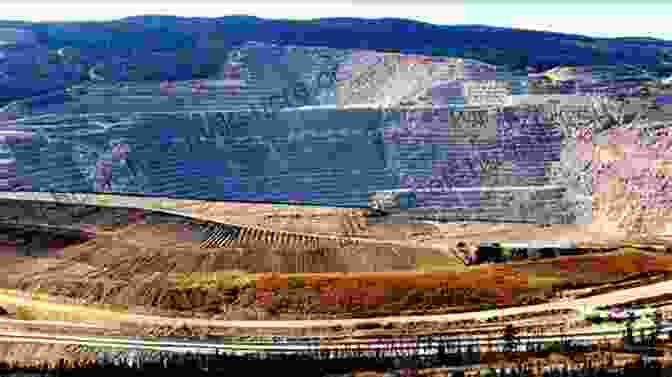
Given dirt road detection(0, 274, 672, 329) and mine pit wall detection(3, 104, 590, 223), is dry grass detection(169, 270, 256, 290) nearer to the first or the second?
dirt road detection(0, 274, 672, 329)

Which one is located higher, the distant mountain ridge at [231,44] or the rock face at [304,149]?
the distant mountain ridge at [231,44]

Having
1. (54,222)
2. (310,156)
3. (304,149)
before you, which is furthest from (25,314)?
(304,149)

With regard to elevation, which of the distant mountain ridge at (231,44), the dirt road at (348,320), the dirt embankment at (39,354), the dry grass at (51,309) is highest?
the distant mountain ridge at (231,44)

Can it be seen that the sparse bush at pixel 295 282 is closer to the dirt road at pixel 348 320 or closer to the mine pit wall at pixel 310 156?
the dirt road at pixel 348 320

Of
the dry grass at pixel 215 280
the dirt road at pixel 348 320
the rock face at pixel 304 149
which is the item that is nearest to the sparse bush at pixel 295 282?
the dry grass at pixel 215 280

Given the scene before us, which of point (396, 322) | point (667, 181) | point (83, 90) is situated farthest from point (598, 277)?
point (83, 90)

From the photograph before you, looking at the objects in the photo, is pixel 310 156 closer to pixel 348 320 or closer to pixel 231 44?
pixel 348 320

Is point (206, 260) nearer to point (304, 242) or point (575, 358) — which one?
point (304, 242)
